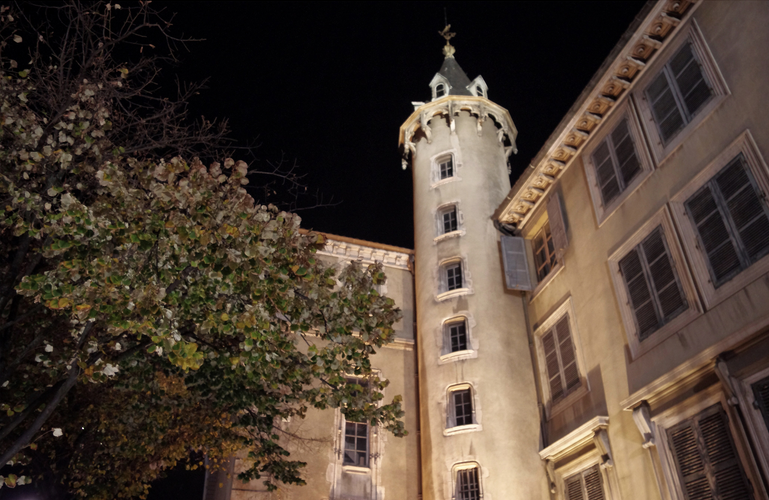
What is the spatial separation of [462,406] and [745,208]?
10.9 metres

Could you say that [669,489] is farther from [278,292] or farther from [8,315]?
[8,315]

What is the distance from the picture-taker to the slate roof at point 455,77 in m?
28.6

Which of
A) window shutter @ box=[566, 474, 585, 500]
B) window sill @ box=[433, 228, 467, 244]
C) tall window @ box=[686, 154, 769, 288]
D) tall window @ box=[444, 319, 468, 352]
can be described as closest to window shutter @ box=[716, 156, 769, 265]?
tall window @ box=[686, 154, 769, 288]

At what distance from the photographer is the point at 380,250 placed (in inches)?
984

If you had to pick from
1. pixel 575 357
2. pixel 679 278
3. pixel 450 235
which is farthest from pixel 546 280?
pixel 679 278

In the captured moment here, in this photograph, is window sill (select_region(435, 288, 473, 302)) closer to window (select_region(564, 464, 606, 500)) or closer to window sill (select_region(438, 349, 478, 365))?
window sill (select_region(438, 349, 478, 365))

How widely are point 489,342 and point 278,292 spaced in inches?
482

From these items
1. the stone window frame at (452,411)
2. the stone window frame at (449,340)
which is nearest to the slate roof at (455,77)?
the stone window frame at (449,340)

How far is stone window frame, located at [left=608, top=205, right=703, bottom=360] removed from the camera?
1242 centimetres

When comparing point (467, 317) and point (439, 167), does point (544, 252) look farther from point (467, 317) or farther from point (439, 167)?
point (439, 167)

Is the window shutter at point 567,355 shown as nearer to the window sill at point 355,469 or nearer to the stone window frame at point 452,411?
the stone window frame at point 452,411

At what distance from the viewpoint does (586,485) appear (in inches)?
587

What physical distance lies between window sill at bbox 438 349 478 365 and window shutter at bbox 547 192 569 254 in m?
4.49

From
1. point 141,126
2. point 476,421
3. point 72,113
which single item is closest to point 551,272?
point 476,421
